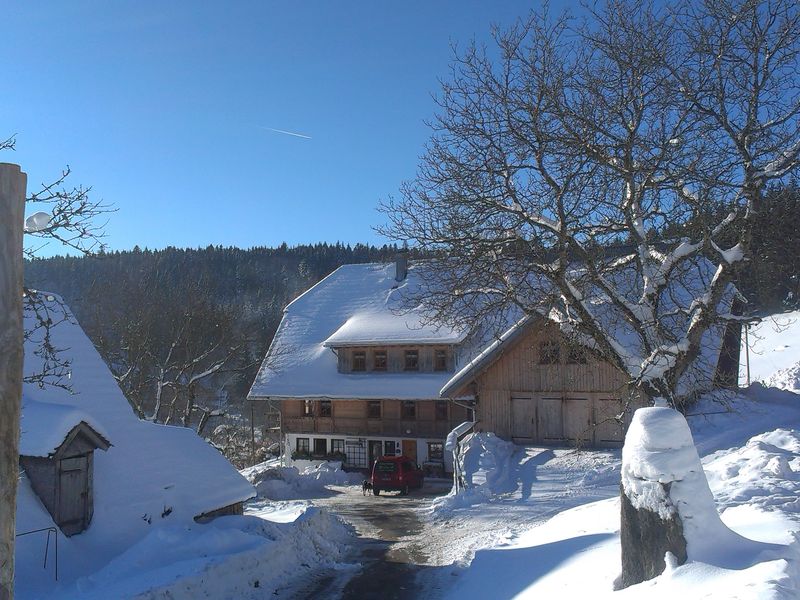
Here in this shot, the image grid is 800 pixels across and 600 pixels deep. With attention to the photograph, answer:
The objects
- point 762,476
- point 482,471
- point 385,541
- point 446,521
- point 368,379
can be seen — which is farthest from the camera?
point 368,379

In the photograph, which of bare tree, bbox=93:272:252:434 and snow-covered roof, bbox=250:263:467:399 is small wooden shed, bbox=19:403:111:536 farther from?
snow-covered roof, bbox=250:263:467:399

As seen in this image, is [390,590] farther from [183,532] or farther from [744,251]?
[744,251]

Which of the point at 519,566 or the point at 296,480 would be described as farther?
the point at 296,480

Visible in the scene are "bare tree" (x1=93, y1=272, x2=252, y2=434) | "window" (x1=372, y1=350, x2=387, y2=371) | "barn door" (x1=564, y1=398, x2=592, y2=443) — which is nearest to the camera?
"barn door" (x1=564, y1=398, x2=592, y2=443)

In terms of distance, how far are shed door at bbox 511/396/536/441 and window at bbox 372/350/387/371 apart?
36.1ft

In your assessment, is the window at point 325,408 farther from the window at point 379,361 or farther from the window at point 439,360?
the window at point 439,360

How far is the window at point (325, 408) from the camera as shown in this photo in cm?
3691

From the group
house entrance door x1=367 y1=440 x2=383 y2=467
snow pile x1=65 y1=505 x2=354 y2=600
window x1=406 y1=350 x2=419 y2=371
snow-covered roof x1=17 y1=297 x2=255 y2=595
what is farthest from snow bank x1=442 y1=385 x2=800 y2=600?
house entrance door x1=367 y1=440 x2=383 y2=467

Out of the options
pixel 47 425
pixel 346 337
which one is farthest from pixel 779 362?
pixel 47 425

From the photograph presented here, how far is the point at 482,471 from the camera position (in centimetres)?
2308

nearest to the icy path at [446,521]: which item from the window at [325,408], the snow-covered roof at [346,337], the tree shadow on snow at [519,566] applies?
the tree shadow on snow at [519,566]

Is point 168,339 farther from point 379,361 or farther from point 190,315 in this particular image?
point 379,361

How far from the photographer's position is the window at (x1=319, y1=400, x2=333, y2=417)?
36.9 metres

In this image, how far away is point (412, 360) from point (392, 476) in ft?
27.1
